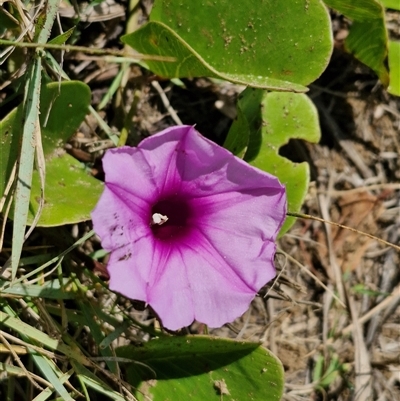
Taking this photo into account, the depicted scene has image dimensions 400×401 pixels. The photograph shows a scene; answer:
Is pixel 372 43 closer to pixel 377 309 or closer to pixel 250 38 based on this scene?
pixel 250 38

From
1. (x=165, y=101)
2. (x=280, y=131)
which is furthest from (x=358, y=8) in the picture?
(x=165, y=101)

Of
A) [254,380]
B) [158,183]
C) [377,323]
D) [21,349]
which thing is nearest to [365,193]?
[377,323]

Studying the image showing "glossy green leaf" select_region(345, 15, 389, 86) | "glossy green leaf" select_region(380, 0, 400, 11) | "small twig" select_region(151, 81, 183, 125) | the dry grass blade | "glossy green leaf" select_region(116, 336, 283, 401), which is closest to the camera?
"glossy green leaf" select_region(116, 336, 283, 401)

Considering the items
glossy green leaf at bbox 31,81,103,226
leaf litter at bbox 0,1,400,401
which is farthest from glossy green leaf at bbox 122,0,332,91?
leaf litter at bbox 0,1,400,401

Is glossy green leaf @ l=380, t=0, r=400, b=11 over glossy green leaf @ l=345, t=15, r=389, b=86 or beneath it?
over

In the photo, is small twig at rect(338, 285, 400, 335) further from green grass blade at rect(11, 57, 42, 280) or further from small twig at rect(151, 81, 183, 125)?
green grass blade at rect(11, 57, 42, 280)

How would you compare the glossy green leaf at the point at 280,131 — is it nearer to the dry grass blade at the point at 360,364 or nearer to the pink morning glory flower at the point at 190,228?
the pink morning glory flower at the point at 190,228

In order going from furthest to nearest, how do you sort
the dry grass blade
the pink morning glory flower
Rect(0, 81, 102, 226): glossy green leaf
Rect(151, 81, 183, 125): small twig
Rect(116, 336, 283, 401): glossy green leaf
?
the dry grass blade
Rect(151, 81, 183, 125): small twig
Rect(116, 336, 283, 401): glossy green leaf
Rect(0, 81, 102, 226): glossy green leaf
the pink morning glory flower
